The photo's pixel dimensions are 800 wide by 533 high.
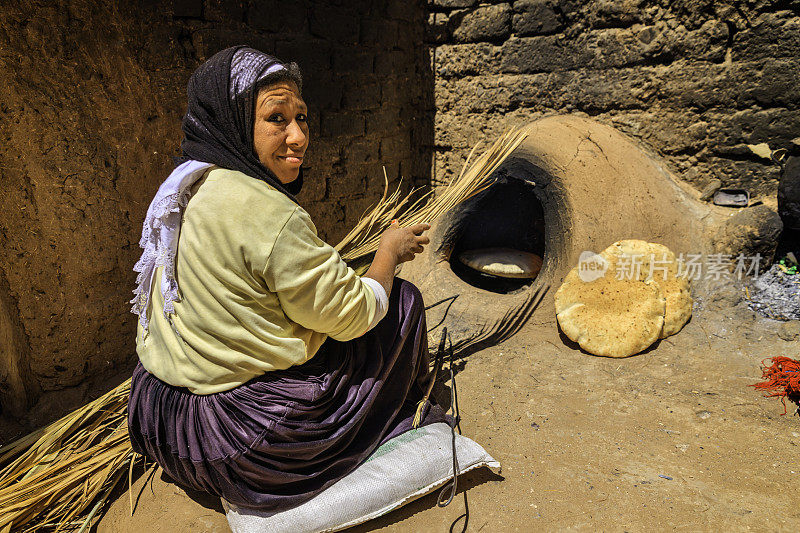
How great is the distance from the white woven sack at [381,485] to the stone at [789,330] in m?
1.80

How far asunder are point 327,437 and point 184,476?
527mm

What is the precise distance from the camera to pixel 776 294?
9.80 feet

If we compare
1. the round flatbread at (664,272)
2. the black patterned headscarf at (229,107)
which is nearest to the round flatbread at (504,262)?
the round flatbread at (664,272)

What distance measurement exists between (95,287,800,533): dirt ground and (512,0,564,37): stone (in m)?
2.10

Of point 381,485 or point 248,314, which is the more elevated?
point 248,314

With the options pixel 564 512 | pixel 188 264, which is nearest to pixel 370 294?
pixel 188 264

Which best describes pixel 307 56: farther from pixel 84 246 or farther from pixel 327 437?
pixel 327 437

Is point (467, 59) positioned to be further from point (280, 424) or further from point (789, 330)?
point (280, 424)

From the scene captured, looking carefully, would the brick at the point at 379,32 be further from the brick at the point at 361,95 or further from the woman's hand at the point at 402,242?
the woman's hand at the point at 402,242

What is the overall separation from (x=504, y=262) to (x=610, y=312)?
0.82m

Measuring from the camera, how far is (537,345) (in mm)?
3059

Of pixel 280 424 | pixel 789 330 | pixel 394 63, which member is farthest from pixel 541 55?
pixel 280 424

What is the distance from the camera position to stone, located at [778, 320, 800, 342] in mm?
2777

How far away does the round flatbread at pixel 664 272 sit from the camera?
2949 millimetres
